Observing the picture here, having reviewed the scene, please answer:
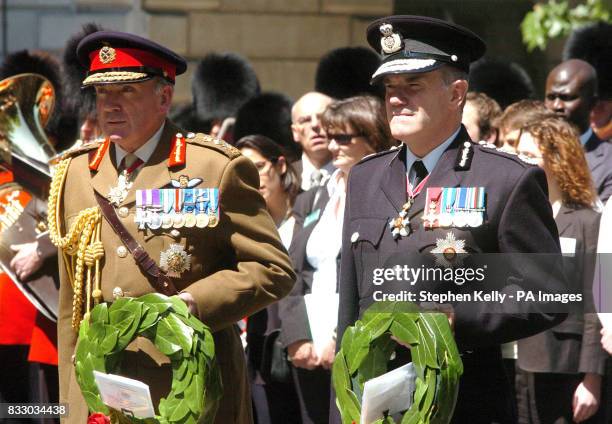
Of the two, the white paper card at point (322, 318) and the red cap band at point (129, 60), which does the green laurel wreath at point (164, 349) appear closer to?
the red cap band at point (129, 60)

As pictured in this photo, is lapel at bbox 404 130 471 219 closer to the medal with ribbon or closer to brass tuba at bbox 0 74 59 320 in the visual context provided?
the medal with ribbon

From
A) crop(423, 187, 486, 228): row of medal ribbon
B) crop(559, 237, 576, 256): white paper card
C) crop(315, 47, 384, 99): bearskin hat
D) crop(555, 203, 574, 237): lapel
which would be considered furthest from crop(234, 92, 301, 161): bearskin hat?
crop(423, 187, 486, 228): row of medal ribbon

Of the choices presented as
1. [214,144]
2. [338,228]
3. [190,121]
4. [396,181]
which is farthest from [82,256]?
[190,121]

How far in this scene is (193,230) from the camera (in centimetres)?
509

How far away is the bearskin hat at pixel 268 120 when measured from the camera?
883 centimetres

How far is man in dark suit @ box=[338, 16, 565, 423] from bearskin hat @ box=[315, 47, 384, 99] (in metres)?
3.68

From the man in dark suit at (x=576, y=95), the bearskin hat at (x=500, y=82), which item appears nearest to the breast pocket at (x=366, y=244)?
the man in dark suit at (x=576, y=95)

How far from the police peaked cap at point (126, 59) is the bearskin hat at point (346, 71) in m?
3.38

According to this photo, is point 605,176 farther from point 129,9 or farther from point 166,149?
point 129,9

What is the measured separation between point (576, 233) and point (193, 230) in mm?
2008

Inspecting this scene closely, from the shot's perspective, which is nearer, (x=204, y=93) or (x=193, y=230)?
(x=193, y=230)

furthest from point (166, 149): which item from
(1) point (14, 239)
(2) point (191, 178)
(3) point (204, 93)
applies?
(3) point (204, 93)

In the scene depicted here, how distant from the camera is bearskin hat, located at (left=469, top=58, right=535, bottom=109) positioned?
30.4ft

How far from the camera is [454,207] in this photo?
4.67 m
